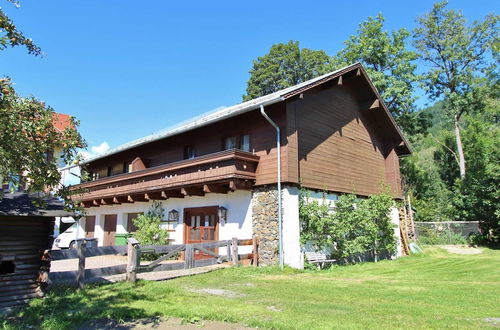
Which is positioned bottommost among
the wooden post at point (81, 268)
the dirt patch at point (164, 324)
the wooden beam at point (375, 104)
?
the dirt patch at point (164, 324)

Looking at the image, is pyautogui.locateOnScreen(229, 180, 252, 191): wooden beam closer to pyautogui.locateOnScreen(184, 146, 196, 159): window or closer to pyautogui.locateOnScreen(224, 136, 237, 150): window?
pyautogui.locateOnScreen(224, 136, 237, 150): window

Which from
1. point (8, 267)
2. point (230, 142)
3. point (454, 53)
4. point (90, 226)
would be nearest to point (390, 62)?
point (454, 53)

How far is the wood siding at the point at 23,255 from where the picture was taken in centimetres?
763

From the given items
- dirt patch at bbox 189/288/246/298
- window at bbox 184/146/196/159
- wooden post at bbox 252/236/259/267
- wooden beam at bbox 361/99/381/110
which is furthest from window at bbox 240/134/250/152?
wooden beam at bbox 361/99/381/110

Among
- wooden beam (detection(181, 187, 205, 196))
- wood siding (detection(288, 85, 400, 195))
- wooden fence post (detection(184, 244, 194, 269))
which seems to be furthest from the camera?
wooden beam (detection(181, 187, 205, 196))

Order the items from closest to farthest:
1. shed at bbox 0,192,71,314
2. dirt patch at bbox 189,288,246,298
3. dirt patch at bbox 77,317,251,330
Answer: dirt patch at bbox 77,317,251,330
shed at bbox 0,192,71,314
dirt patch at bbox 189,288,246,298

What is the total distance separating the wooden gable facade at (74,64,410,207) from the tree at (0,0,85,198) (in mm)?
7038

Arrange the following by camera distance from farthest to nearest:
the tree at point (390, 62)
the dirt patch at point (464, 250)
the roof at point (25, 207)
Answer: the tree at point (390, 62) < the dirt patch at point (464, 250) < the roof at point (25, 207)

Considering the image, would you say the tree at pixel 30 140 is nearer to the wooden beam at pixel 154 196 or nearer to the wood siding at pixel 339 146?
the wood siding at pixel 339 146

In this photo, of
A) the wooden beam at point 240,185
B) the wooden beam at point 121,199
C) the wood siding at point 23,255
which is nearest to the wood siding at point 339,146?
the wooden beam at point 240,185

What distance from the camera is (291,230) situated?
42.8ft

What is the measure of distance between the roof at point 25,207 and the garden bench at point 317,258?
8690 mm

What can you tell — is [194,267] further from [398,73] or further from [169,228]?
[398,73]

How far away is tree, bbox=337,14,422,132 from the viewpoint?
29.5m
